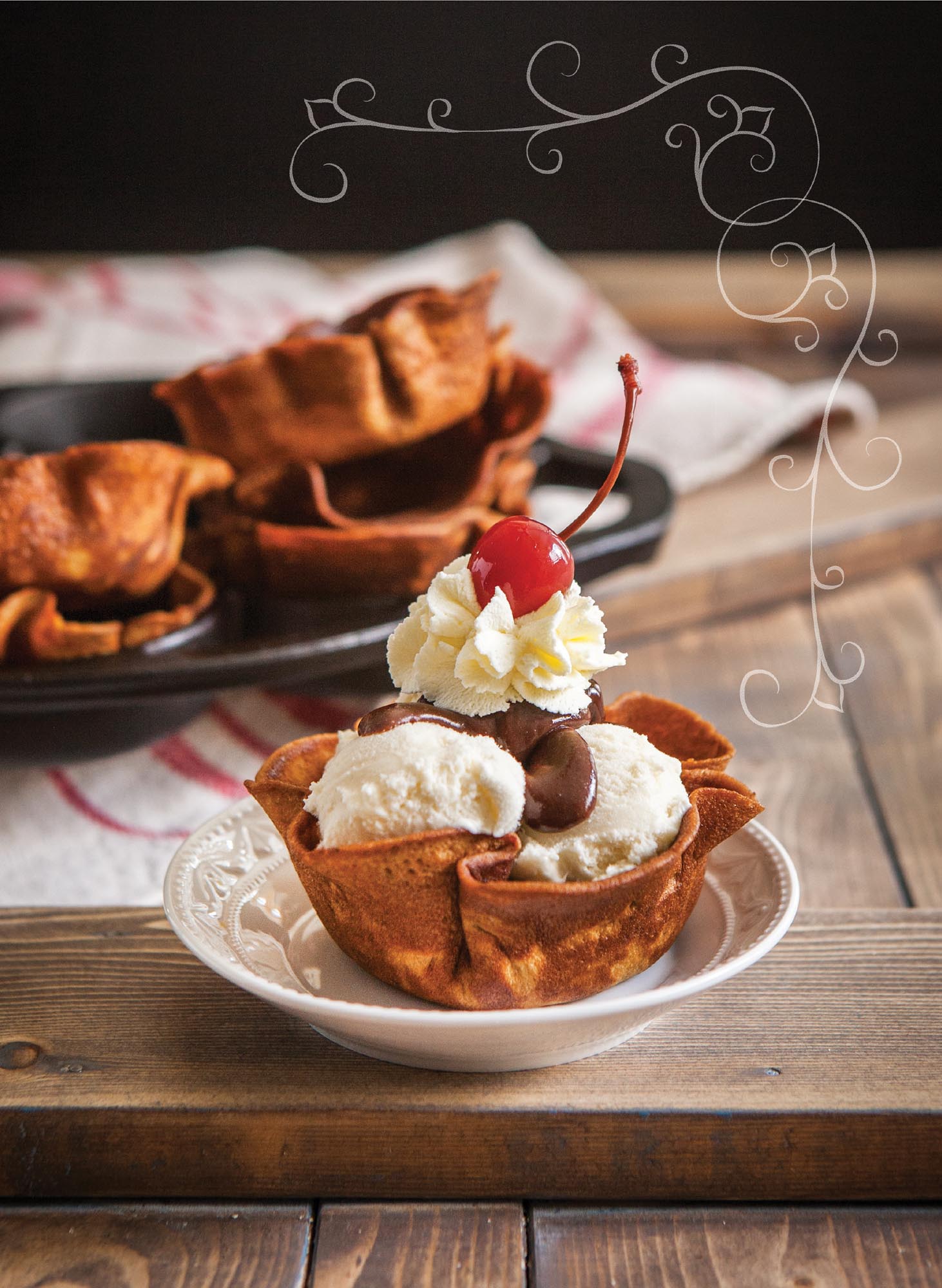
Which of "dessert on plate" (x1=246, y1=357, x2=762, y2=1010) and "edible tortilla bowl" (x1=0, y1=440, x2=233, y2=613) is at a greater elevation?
"dessert on plate" (x1=246, y1=357, x2=762, y2=1010)

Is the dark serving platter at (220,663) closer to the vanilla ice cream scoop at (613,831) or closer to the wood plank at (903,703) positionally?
the wood plank at (903,703)

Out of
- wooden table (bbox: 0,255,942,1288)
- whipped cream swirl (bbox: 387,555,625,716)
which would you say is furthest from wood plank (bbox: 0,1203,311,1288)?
whipped cream swirl (bbox: 387,555,625,716)

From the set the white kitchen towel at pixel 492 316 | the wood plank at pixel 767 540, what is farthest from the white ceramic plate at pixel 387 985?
the white kitchen towel at pixel 492 316

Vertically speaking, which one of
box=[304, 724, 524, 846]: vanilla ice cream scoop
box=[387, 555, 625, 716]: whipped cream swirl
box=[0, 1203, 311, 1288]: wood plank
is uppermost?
box=[387, 555, 625, 716]: whipped cream swirl

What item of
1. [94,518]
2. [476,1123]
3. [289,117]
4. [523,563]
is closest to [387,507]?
[94,518]

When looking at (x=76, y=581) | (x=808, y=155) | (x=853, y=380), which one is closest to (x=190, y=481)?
(x=76, y=581)

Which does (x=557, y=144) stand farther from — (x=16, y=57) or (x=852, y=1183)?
(x=16, y=57)

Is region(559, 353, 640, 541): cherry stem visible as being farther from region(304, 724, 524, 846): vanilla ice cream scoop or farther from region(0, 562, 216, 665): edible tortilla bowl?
region(0, 562, 216, 665): edible tortilla bowl
